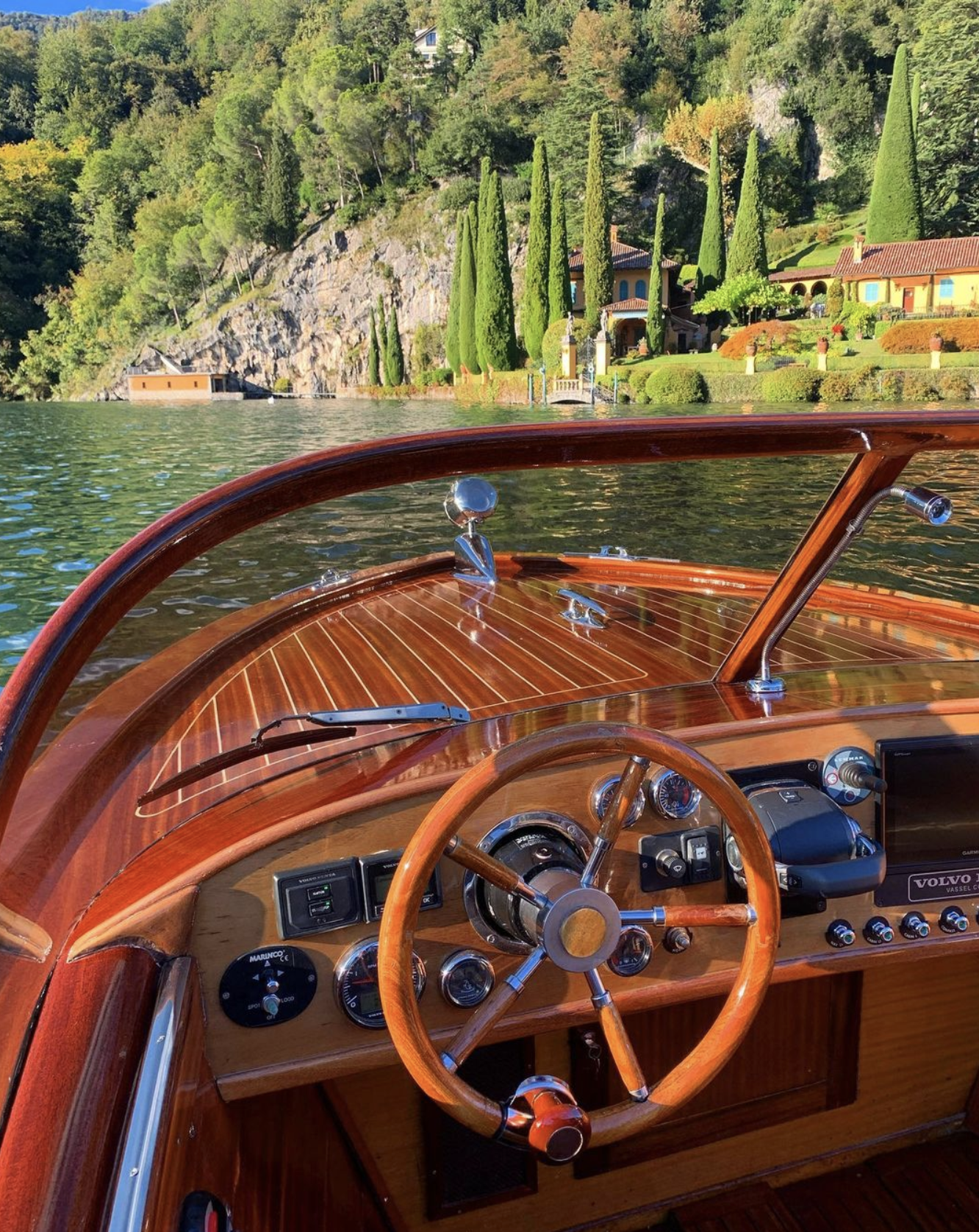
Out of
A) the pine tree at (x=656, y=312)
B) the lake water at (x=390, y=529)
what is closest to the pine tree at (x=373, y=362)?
the pine tree at (x=656, y=312)

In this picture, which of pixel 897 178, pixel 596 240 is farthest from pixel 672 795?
pixel 897 178

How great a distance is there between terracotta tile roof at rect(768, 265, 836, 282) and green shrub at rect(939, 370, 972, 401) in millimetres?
14382

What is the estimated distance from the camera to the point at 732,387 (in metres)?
24.7

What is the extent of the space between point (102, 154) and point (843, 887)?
8375 centimetres

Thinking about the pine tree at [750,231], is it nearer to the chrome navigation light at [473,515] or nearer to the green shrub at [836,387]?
the green shrub at [836,387]

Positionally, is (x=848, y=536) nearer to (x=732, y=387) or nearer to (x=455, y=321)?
(x=732, y=387)

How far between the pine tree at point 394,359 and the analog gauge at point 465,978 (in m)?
47.4

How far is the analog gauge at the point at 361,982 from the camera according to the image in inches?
44.2

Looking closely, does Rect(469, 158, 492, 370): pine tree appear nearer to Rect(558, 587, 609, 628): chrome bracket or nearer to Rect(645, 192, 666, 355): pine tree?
Rect(645, 192, 666, 355): pine tree

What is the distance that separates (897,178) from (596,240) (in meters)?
11.2

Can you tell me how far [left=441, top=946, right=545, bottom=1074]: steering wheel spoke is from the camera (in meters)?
0.98

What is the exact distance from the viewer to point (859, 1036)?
1774 mm

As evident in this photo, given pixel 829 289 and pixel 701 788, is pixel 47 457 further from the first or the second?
pixel 829 289

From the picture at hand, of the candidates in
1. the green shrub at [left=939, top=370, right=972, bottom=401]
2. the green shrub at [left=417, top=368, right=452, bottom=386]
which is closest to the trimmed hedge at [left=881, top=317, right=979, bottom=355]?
the green shrub at [left=939, top=370, right=972, bottom=401]
